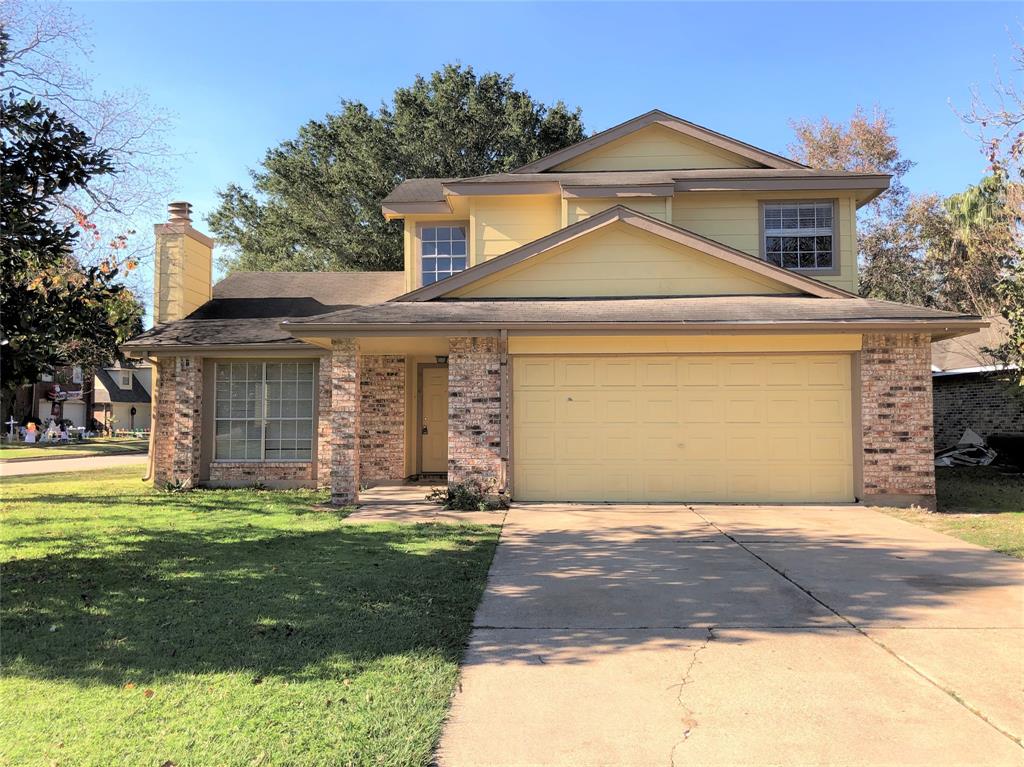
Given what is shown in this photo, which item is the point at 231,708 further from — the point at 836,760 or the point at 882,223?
the point at 882,223

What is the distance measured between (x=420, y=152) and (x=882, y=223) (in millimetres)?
19005

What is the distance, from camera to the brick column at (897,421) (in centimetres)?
1030

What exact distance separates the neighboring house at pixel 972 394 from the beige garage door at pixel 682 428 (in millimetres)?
8428

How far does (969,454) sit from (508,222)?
14.1m

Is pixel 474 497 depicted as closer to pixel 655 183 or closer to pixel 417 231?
pixel 417 231

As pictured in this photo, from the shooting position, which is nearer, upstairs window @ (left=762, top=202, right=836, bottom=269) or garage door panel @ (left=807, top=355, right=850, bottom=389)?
garage door panel @ (left=807, top=355, right=850, bottom=389)

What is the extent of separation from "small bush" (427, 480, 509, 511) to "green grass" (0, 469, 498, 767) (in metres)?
1.69

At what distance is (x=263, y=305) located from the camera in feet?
48.5

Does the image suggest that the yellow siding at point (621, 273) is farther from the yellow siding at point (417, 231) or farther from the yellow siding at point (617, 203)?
the yellow siding at point (417, 231)

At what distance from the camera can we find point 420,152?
26953 mm

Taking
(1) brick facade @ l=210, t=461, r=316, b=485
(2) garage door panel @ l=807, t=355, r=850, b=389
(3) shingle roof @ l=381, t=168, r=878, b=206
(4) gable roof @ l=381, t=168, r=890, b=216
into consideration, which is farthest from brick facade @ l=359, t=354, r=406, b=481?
(2) garage door panel @ l=807, t=355, r=850, b=389

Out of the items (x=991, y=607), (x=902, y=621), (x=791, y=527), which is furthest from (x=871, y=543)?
(x=902, y=621)

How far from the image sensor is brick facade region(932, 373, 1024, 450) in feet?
58.4

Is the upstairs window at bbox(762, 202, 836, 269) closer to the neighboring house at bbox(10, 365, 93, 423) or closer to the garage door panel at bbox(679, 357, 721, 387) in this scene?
the garage door panel at bbox(679, 357, 721, 387)
